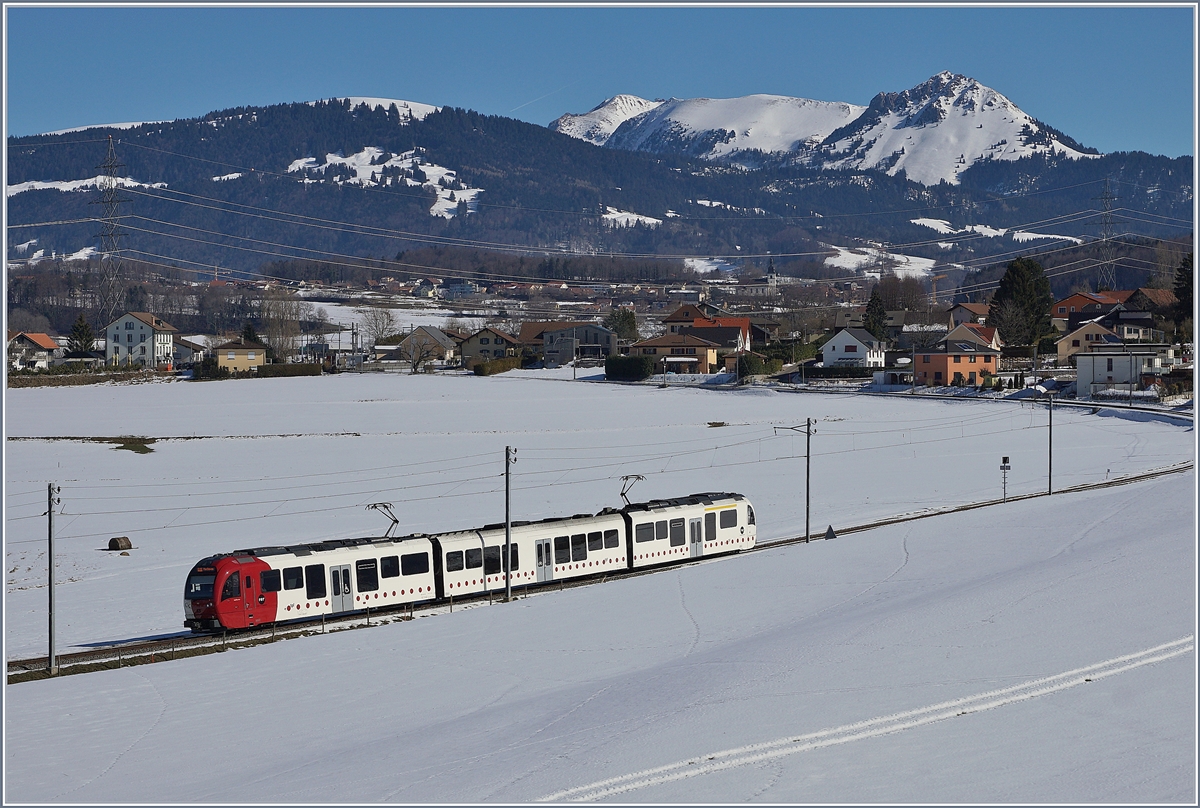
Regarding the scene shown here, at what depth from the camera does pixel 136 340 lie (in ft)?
408

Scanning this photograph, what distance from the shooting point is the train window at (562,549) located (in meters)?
30.4

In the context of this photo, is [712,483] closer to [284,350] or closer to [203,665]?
[203,665]

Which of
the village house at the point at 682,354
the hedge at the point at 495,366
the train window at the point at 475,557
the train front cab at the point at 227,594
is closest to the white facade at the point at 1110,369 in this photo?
the village house at the point at 682,354

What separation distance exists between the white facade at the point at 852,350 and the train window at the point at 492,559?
78143 millimetres

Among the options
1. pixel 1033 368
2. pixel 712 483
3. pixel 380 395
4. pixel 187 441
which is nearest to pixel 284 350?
pixel 380 395

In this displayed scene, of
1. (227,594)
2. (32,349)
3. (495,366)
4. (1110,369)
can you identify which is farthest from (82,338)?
(227,594)

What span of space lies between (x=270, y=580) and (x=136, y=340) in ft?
361

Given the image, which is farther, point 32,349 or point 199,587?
point 32,349

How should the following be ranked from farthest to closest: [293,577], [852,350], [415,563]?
1. [852,350]
2. [415,563]
3. [293,577]

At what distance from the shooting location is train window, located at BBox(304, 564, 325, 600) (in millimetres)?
25734

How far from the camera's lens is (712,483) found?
46625mm

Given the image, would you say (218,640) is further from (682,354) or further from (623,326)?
(623,326)

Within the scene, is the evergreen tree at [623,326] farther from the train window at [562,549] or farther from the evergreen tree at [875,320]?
the train window at [562,549]

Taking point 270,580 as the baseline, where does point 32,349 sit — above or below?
above
